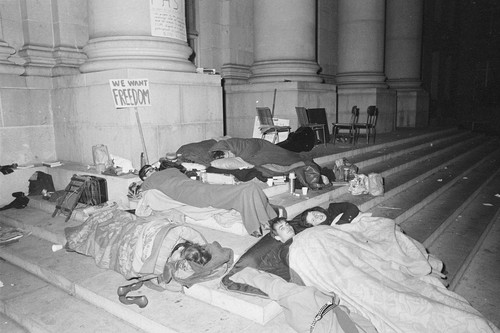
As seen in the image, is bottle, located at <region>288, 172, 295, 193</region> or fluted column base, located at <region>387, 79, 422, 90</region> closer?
bottle, located at <region>288, 172, 295, 193</region>

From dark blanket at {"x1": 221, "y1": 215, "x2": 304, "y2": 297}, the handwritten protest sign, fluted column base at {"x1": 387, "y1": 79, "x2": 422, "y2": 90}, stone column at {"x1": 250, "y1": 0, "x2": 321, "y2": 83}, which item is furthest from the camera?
fluted column base at {"x1": 387, "y1": 79, "x2": 422, "y2": 90}

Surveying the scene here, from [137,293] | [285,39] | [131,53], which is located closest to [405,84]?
[285,39]

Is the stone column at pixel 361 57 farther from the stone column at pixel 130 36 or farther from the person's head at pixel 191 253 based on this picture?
the person's head at pixel 191 253

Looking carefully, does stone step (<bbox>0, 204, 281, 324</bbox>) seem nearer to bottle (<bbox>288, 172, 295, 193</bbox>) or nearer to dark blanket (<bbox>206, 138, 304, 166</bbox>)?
bottle (<bbox>288, 172, 295, 193</bbox>)

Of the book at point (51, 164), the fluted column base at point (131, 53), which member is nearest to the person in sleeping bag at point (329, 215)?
the fluted column base at point (131, 53)

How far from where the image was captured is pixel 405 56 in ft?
50.2

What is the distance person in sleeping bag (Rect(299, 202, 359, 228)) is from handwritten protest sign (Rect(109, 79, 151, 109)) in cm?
308

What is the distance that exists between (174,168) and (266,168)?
147 cm

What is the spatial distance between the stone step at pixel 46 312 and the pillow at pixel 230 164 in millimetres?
2773

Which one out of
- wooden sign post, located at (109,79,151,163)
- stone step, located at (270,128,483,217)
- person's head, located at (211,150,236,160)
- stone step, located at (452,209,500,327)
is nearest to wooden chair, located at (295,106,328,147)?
stone step, located at (270,128,483,217)

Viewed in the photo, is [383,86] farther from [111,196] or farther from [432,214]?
[111,196]

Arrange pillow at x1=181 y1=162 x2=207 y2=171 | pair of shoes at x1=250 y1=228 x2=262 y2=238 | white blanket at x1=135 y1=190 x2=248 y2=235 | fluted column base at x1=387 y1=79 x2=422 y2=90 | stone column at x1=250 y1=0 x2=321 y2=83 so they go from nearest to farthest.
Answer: pair of shoes at x1=250 y1=228 x2=262 y2=238
white blanket at x1=135 y1=190 x2=248 y2=235
pillow at x1=181 y1=162 x2=207 y2=171
stone column at x1=250 y1=0 x2=321 y2=83
fluted column base at x1=387 y1=79 x2=422 y2=90

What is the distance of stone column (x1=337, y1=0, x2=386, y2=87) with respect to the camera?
482 inches

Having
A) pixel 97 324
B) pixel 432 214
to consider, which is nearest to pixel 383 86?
pixel 432 214
